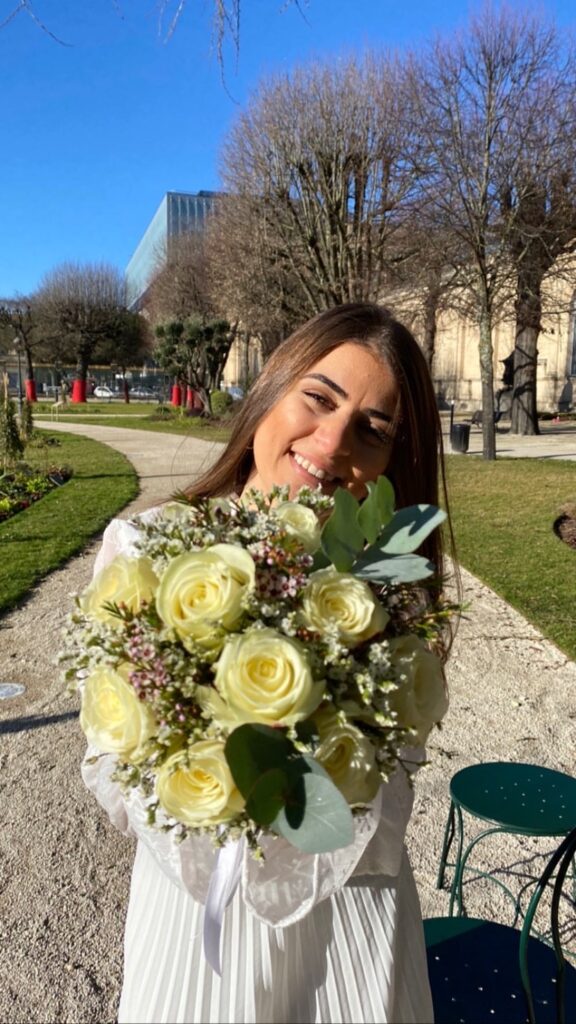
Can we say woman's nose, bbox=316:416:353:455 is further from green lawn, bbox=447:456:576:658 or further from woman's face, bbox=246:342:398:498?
green lawn, bbox=447:456:576:658

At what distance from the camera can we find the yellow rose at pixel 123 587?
0.98 metres

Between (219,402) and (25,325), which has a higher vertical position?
(25,325)

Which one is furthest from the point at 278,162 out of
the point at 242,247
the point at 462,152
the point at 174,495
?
the point at 174,495

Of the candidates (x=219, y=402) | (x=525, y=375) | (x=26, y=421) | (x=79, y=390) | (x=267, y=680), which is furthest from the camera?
(x=79, y=390)

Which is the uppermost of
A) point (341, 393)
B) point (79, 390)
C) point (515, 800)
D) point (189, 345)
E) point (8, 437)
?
point (189, 345)

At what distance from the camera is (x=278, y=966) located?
3.95 ft

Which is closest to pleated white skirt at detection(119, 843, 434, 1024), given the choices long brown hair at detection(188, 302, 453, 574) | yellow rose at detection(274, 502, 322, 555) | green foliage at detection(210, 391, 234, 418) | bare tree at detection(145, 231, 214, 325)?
yellow rose at detection(274, 502, 322, 555)

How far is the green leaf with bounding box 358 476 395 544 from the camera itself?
964 millimetres

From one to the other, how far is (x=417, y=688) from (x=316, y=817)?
25 centimetres

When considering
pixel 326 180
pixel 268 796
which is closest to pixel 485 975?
pixel 268 796

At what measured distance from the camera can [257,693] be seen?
2.75 ft

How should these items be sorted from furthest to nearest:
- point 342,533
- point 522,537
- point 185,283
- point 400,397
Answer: point 185,283
point 522,537
point 400,397
point 342,533

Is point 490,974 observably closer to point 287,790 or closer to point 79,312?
point 287,790

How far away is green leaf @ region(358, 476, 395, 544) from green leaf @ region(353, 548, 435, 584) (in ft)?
0.10
